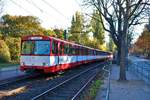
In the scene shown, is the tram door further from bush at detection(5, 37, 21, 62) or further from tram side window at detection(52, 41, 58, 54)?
bush at detection(5, 37, 21, 62)

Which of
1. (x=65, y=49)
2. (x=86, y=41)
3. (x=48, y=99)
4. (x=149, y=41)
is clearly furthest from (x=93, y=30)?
(x=48, y=99)

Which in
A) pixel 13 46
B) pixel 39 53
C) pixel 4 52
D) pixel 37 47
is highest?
pixel 13 46

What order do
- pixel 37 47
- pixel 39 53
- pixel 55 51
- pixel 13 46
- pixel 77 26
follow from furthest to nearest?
1. pixel 77 26
2. pixel 13 46
3. pixel 55 51
4. pixel 37 47
5. pixel 39 53

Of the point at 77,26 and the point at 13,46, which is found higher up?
A: the point at 77,26

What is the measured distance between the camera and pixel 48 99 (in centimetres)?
1675

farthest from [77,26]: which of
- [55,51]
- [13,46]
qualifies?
[55,51]

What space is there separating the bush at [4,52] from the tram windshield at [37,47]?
22063 millimetres

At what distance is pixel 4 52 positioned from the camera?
161 feet

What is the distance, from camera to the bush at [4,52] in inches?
1900

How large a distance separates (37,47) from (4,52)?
23.4 m

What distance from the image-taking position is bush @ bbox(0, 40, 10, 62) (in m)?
48.2

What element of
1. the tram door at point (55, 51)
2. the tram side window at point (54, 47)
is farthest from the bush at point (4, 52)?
the tram side window at point (54, 47)

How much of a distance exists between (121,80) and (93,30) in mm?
81625

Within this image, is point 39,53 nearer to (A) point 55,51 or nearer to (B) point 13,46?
(A) point 55,51
